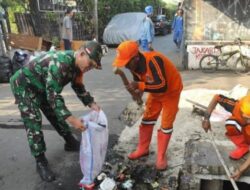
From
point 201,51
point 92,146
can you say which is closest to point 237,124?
point 92,146

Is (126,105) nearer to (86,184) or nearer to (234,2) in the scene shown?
(86,184)

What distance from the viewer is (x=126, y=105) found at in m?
7.28

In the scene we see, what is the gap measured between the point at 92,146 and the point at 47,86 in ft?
2.48

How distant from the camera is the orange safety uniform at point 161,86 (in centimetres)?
380

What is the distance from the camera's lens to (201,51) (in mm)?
11047

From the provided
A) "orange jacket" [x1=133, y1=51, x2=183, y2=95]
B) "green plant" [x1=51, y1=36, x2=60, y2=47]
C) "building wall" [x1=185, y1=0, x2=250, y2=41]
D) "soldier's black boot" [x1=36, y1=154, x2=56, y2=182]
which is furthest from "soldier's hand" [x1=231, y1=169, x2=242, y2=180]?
"green plant" [x1=51, y1=36, x2=60, y2=47]

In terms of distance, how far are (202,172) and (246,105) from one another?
0.85m

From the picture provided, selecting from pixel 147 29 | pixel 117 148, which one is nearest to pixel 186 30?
pixel 147 29

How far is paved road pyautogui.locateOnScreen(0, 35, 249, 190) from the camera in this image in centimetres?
424

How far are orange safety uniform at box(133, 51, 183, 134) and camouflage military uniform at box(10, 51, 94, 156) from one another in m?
0.68

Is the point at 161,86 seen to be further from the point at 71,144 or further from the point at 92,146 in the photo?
the point at 71,144

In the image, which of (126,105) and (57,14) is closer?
(126,105)

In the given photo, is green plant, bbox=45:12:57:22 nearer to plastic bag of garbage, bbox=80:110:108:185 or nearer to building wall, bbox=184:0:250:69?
building wall, bbox=184:0:250:69

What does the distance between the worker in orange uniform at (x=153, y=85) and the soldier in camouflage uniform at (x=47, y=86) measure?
0.33 m
